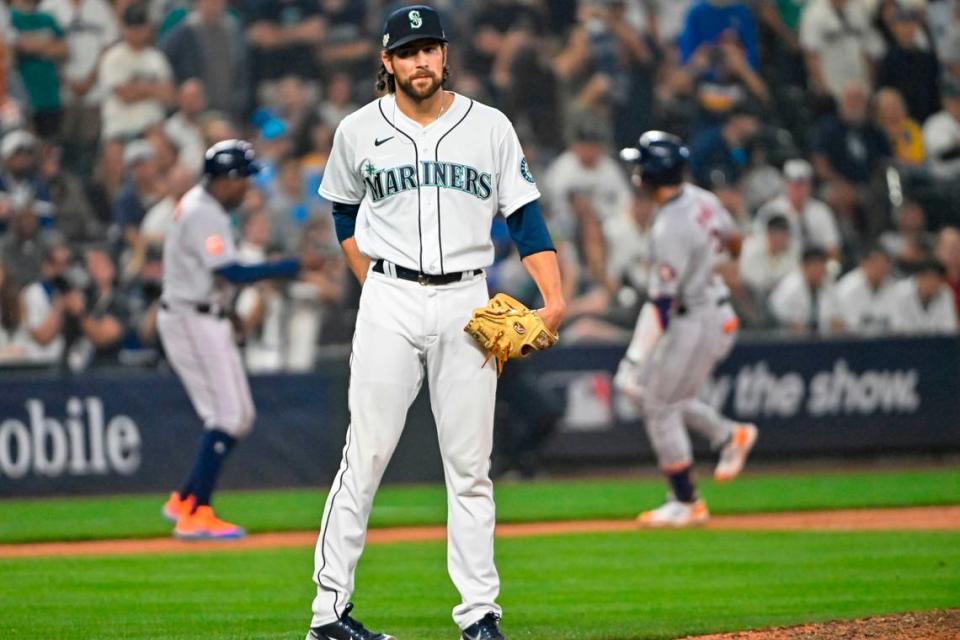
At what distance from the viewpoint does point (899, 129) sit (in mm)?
18172

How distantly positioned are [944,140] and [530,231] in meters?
13.2

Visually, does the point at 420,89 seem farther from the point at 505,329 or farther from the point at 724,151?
the point at 724,151

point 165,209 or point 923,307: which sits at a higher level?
point 165,209

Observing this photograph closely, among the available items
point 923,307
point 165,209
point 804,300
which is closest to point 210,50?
point 165,209

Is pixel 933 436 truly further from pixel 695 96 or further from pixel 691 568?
pixel 691 568

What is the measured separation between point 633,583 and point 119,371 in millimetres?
6835

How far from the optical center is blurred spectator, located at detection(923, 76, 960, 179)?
1797cm

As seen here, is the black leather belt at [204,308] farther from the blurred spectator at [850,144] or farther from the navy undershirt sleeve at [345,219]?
the blurred spectator at [850,144]

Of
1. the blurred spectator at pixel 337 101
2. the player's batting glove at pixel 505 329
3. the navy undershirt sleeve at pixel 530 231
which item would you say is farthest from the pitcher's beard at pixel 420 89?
the blurred spectator at pixel 337 101

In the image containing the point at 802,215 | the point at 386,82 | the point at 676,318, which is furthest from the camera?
the point at 802,215

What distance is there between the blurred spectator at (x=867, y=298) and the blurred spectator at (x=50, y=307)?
7.56m

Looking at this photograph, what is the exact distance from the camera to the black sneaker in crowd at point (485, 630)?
19.1 feet

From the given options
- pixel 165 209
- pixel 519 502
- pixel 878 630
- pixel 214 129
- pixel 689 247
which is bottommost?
pixel 519 502

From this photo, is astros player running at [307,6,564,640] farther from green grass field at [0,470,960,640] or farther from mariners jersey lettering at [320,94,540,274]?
green grass field at [0,470,960,640]
